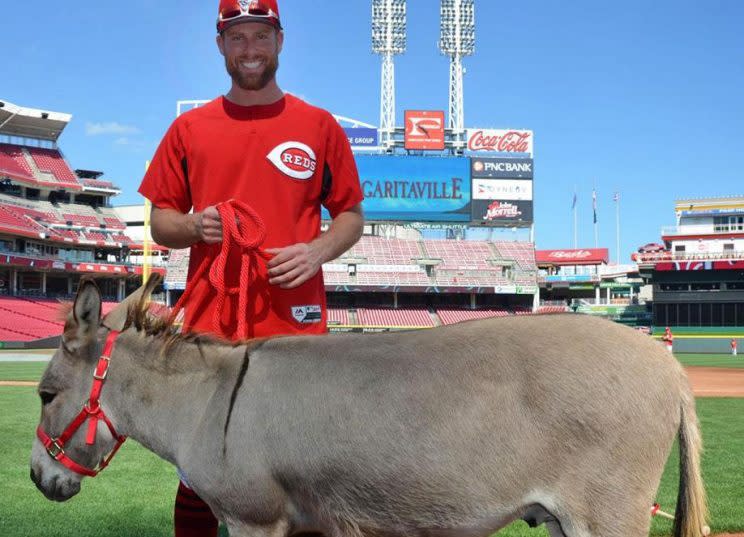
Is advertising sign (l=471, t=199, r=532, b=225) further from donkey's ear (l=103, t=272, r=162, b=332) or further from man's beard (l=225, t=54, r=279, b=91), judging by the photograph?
donkey's ear (l=103, t=272, r=162, b=332)

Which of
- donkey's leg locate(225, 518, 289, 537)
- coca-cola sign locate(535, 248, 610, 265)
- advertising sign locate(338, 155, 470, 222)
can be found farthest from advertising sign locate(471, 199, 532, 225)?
donkey's leg locate(225, 518, 289, 537)

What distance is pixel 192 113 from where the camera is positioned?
326 centimetres

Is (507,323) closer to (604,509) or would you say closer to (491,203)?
(604,509)

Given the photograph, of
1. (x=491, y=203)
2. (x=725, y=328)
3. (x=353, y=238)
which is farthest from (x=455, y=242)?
(x=353, y=238)

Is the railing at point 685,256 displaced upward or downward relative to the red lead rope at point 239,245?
upward

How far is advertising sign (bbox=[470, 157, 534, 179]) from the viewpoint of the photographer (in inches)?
2128

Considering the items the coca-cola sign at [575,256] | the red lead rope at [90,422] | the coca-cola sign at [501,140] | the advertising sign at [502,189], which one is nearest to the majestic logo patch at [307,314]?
the red lead rope at [90,422]

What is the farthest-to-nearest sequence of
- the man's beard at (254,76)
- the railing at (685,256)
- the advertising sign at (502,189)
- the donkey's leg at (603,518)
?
the railing at (685,256) → the advertising sign at (502,189) → the man's beard at (254,76) → the donkey's leg at (603,518)

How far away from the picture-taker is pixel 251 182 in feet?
10.3

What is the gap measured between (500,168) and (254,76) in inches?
2091

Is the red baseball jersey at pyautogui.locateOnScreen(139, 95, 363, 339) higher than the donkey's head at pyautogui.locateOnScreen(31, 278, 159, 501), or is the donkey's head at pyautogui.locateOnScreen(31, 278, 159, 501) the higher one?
the red baseball jersey at pyautogui.locateOnScreen(139, 95, 363, 339)

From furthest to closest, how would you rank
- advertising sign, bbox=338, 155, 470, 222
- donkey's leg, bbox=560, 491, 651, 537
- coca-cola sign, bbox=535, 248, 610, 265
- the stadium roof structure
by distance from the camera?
coca-cola sign, bbox=535, 248, 610, 265 → the stadium roof structure → advertising sign, bbox=338, 155, 470, 222 → donkey's leg, bbox=560, 491, 651, 537

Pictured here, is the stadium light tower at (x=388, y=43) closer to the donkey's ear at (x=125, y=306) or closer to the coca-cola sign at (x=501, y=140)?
the coca-cola sign at (x=501, y=140)

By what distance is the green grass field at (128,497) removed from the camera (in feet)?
19.2
